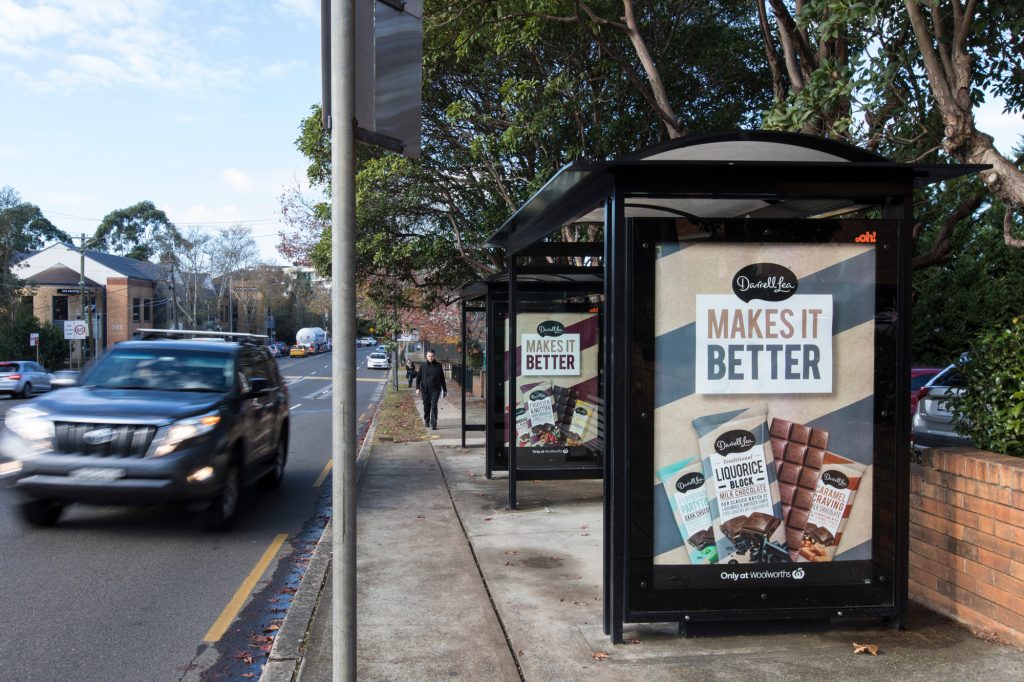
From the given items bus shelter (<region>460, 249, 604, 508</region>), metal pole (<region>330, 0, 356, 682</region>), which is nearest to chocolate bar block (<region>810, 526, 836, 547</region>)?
metal pole (<region>330, 0, 356, 682</region>)

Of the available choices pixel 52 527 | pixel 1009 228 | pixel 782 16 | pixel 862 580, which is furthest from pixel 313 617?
pixel 782 16

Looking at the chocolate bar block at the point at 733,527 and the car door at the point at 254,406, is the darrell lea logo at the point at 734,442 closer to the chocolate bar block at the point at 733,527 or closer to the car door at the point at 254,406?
the chocolate bar block at the point at 733,527

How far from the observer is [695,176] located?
5211 mm

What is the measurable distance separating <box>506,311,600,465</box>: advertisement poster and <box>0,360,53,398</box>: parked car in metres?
27.3

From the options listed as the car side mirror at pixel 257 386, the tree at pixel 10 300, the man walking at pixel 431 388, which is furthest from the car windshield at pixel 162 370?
the tree at pixel 10 300

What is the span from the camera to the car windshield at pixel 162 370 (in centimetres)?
906

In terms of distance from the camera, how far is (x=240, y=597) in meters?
6.56

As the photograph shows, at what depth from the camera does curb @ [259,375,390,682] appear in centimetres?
487

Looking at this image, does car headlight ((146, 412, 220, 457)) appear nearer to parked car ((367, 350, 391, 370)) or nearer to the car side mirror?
the car side mirror

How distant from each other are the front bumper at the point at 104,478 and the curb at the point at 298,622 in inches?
55.8

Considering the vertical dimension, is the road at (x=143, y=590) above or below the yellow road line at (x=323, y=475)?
above

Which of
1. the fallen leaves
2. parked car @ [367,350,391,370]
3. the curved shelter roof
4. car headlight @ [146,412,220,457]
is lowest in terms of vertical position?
parked car @ [367,350,391,370]

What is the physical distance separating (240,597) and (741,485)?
388 cm

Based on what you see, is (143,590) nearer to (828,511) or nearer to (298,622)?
(298,622)
